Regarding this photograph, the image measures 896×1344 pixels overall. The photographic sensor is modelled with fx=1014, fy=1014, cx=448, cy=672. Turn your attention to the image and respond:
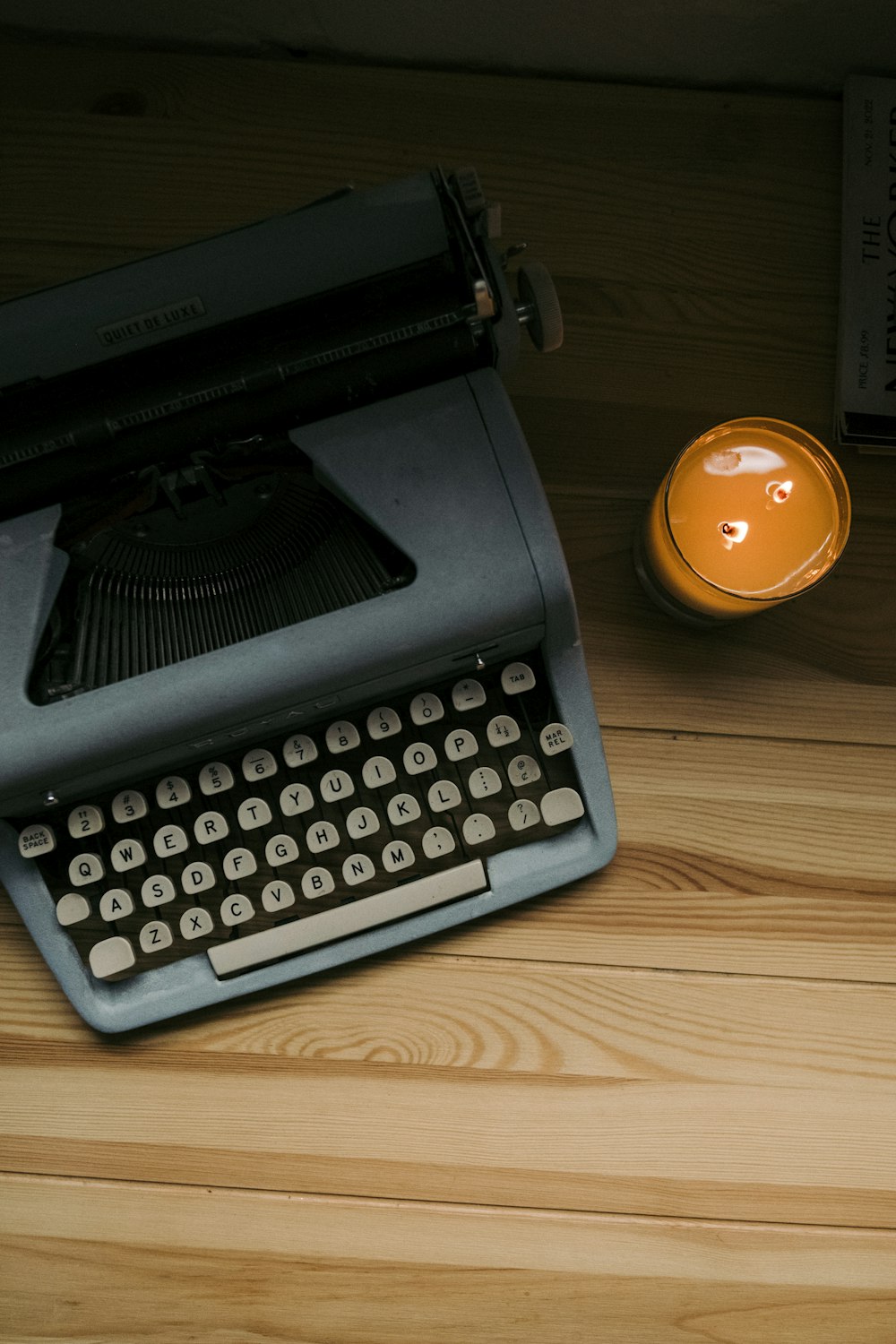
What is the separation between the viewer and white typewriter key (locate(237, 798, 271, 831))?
92 centimetres

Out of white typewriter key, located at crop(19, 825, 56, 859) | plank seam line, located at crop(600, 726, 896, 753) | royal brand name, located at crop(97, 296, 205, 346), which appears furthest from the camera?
plank seam line, located at crop(600, 726, 896, 753)

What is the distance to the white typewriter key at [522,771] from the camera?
940 millimetres

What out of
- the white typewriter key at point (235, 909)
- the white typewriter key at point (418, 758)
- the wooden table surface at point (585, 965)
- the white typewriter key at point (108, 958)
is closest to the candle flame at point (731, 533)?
the wooden table surface at point (585, 965)

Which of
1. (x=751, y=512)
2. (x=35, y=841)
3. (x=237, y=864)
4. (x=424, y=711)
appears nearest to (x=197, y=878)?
(x=237, y=864)

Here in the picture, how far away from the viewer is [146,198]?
3.29 ft

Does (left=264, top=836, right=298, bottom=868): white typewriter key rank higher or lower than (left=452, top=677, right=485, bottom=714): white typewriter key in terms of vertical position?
lower

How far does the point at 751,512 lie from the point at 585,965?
1.50 feet

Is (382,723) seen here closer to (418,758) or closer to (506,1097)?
(418,758)

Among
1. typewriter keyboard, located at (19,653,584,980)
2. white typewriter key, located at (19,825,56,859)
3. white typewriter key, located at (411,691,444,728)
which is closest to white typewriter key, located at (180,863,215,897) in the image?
typewriter keyboard, located at (19,653,584,980)

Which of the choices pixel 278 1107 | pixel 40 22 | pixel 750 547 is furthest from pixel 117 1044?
pixel 40 22

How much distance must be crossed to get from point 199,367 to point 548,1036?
26.8 inches

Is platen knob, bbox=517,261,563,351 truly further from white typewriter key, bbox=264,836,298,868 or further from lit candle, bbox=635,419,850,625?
white typewriter key, bbox=264,836,298,868

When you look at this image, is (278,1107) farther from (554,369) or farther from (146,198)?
(146,198)

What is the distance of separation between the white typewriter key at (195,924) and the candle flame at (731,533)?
58cm
